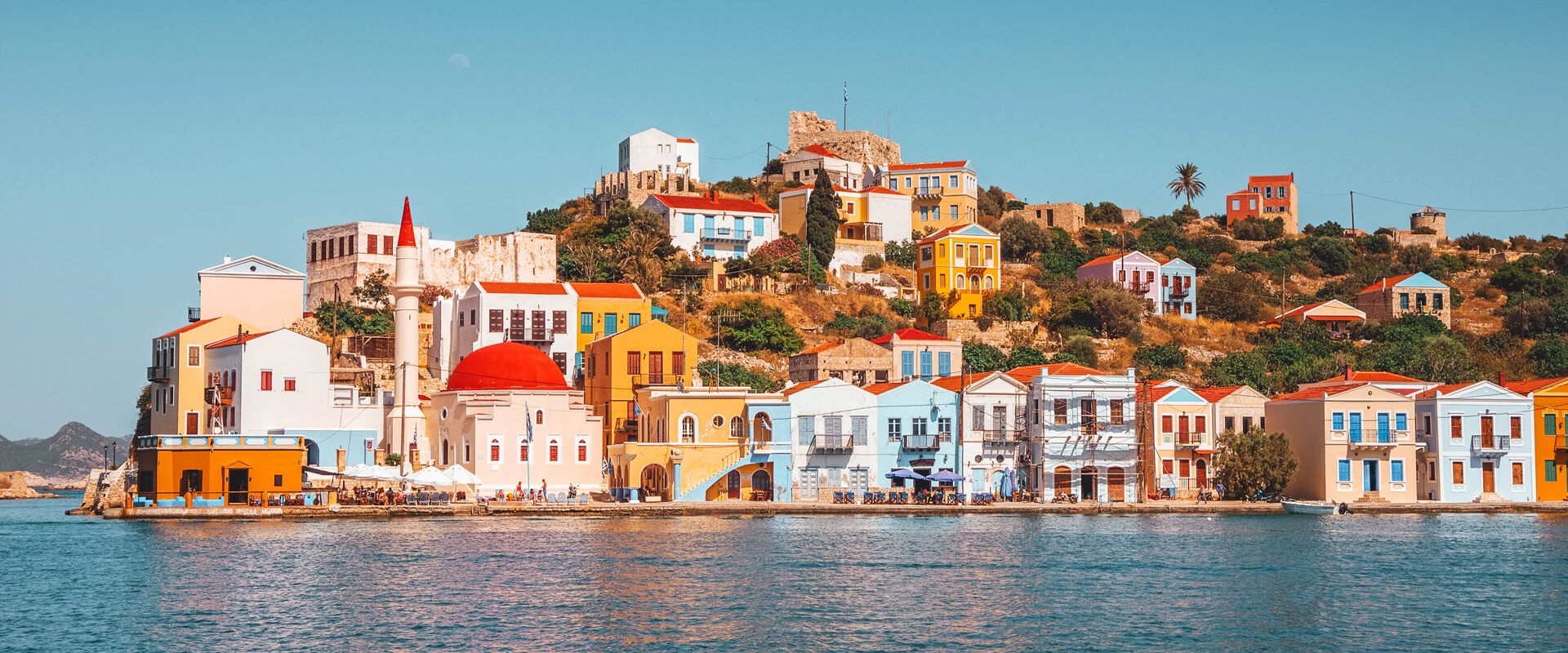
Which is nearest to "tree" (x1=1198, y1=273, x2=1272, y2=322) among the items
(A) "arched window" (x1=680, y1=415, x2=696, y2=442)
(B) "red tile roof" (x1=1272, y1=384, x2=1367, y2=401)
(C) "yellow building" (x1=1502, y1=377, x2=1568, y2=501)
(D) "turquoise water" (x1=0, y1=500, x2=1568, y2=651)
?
(B) "red tile roof" (x1=1272, y1=384, x2=1367, y2=401)

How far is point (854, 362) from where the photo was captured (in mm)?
68000

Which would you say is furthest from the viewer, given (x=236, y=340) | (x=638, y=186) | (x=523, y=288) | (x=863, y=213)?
(x=638, y=186)

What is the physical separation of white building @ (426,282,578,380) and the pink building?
32.7 metres

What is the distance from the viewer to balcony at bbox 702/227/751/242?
86.8m

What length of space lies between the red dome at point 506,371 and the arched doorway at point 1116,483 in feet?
67.2

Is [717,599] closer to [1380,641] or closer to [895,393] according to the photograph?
[1380,641]

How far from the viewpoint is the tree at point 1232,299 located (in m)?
88.0

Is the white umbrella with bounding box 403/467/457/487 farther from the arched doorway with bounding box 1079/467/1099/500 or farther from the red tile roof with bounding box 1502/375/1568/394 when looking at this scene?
the red tile roof with bounding box 1502/375/1568/394

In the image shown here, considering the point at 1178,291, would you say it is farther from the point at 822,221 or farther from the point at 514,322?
the point at 514,322

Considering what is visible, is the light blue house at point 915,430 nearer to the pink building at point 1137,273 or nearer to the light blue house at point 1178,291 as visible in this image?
the pink building at point 1137,273

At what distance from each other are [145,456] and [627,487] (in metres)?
16.3

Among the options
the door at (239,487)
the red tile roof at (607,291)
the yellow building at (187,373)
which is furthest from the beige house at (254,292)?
the door at (239,487)

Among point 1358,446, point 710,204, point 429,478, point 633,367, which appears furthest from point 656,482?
point 710,204

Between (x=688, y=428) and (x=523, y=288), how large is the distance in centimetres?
1537
